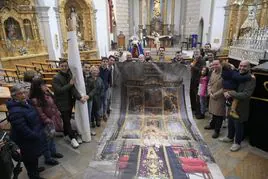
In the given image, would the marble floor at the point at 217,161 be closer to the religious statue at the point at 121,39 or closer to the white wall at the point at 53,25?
the white wall at the point at 53,25

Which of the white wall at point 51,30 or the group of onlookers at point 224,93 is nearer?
the group of onlookers at point 224,93

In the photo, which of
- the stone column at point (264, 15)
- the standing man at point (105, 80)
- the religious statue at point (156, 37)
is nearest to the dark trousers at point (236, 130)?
the standing man at point (105, 80)

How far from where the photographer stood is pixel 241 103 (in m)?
2.98

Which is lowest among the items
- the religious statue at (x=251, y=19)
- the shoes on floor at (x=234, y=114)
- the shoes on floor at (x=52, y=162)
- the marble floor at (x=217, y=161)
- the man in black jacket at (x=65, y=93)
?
the marble floor at (x=217, y=161)

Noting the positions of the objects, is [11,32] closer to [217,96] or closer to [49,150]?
[49,150]

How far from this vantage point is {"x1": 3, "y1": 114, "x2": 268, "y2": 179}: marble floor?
262 centimetres

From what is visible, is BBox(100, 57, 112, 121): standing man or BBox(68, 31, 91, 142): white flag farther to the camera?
BBox(100, 57, 112, 121): standing man

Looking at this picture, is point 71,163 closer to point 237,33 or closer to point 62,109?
point 62,109

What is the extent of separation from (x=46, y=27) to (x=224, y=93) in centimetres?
859

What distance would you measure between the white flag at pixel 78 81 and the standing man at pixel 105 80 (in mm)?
743

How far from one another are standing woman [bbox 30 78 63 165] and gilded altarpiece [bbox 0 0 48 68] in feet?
22.3

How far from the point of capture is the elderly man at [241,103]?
285cm

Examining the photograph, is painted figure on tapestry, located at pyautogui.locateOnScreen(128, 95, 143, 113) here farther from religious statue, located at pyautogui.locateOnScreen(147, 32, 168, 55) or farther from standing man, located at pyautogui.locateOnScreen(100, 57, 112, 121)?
religious statue, located at pyautogui.locateOnScreen(147, 32, 168, 55)

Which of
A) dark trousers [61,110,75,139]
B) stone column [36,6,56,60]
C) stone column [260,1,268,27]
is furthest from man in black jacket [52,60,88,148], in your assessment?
stone column [260,1,268,27]
